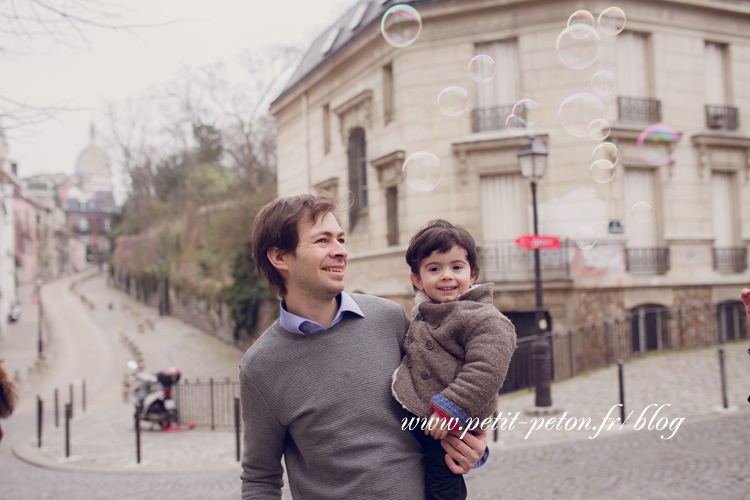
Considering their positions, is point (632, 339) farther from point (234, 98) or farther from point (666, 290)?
point (234, 98)

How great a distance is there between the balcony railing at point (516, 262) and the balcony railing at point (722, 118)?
5.72 m

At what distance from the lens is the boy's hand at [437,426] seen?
82.8 inches

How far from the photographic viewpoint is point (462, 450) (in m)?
2.15

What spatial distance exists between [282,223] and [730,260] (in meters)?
16.8

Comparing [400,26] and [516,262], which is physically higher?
[400,26]

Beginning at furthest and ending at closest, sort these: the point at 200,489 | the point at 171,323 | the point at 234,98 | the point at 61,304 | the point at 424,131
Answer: the point at 61,304 < the point at 171,323 < the point at 234,98 < the point at 424,131 < the point at 200,489

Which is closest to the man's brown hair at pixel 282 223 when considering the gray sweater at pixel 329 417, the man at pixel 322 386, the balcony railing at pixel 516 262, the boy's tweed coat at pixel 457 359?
the man at pixel 322 386

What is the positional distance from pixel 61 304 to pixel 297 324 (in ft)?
170

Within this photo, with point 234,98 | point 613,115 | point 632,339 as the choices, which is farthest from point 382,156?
point 234,98

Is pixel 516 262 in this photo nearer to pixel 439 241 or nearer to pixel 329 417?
pixel 439 241

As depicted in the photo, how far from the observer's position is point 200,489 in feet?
24.4

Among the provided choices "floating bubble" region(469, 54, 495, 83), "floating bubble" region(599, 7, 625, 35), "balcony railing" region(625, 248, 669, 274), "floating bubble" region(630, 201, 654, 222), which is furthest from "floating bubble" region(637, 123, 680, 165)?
"floating bubble" region(469, 54, 495, 83)

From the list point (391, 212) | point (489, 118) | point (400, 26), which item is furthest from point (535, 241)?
point (391, 212)

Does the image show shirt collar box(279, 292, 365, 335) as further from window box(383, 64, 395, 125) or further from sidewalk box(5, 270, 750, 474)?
window box(383, 64, 395, 125)
